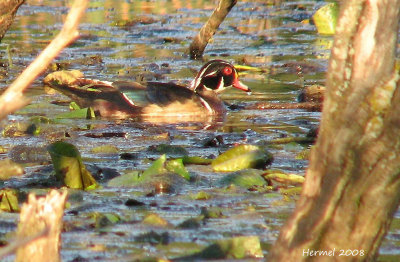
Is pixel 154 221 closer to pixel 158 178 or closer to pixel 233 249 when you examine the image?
pixel 233 249

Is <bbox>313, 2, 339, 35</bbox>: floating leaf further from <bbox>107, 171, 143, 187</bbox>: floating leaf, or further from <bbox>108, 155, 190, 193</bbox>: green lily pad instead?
<bbox>107, 171, 143, 187</bbox>: floating leaf

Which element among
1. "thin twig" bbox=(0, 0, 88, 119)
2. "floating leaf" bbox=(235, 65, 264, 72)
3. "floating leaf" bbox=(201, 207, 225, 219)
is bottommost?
"floating leaf" bbox=(235, 65, 264, 72)

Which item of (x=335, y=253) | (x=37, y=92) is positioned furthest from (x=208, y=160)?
(x=37, y=92)

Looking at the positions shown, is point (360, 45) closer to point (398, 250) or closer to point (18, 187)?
point (398, 250)

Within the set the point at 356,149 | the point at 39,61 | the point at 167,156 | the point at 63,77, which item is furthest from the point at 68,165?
the point at 63,77

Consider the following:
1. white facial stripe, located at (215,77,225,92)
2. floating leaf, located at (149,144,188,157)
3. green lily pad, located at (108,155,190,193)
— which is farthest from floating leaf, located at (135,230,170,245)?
white facial stripe, located at (215,77,225,92)

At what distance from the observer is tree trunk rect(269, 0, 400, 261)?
3.42 m

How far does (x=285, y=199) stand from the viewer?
570 cm

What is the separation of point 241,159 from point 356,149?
319 centimetres

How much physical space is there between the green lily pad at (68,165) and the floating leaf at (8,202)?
59 cm

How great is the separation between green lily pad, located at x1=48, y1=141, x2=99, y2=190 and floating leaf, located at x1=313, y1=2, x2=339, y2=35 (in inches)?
372

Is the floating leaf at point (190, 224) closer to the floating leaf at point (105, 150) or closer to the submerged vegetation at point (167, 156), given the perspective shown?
the submerged vegetation at point (167, 156)

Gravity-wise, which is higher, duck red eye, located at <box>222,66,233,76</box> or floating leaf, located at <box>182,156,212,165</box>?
floating leaf, located at <box>182,156,212,165</box>

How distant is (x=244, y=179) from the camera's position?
20.0 feet
